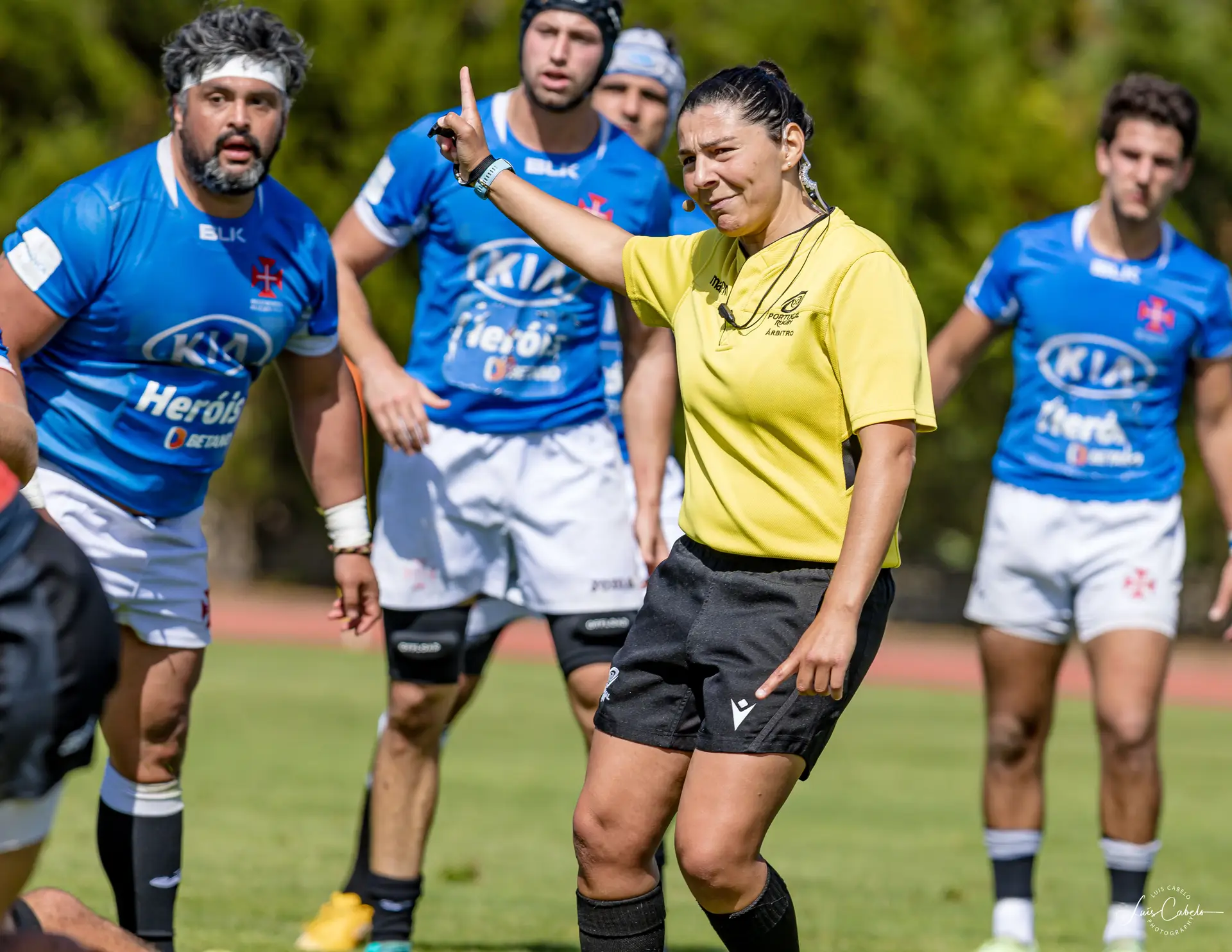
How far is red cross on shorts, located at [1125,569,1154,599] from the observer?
19.9ft

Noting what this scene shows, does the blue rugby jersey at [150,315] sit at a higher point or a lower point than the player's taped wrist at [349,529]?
higher

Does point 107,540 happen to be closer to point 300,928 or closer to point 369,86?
point 300,928

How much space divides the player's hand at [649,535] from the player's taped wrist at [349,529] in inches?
35.8

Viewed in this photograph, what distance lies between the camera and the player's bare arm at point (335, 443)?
5324mm

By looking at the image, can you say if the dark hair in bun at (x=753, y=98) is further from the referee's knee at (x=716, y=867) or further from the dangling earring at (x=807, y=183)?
the referee's knee at (x=716, y=867)

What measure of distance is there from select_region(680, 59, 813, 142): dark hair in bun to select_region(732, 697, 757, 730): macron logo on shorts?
129 centimetres

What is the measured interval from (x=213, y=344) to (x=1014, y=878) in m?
3.15

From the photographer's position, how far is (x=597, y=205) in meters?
5.81

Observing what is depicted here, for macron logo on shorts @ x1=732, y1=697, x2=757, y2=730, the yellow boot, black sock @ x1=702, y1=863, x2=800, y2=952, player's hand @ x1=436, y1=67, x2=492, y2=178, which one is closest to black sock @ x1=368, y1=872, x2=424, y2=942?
the yellow boot

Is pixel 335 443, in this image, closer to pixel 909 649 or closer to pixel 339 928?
pixel 339 928

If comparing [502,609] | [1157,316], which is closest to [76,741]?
[502,609]

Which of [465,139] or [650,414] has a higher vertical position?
[465,139]

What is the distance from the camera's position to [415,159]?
5789 millimetres

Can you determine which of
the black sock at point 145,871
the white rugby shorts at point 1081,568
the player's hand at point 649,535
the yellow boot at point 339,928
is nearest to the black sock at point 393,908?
the yellow boot at point 339,928
